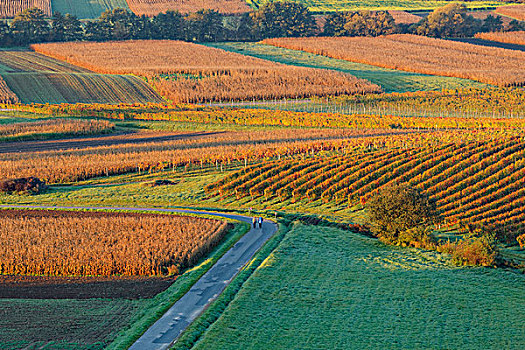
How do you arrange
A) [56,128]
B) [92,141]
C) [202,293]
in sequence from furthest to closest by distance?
[56,128] → [92,141] → [202,293]

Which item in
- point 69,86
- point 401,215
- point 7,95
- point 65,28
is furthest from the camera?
point 65,28

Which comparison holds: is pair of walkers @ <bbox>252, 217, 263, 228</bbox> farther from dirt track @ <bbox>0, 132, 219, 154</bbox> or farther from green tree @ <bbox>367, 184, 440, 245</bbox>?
dirt track @ <bbox>0, 132, 219, 154</bbox>

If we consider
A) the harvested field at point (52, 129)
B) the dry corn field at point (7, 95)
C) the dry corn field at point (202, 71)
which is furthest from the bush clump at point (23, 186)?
the dry corn field at point (202, 71)

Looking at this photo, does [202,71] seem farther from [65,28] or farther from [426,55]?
[65,28]

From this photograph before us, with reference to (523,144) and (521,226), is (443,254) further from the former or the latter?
(523,144)

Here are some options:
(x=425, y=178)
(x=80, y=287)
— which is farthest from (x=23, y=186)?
(x=425, y=178)

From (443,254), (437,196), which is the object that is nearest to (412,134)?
(437,196)

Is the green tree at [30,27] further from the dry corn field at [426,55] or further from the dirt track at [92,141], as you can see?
the dirt track at [92,141]
